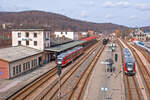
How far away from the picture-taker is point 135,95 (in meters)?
21.1

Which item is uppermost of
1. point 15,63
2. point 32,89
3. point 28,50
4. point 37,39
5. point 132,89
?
point 37,39

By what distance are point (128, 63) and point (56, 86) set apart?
42.3 feet

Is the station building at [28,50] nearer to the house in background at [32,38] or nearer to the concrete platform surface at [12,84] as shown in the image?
the house in background at [32,38]

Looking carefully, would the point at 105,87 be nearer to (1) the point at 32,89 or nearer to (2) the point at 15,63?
(1) the point at 32,89

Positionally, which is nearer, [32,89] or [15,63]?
[32,89]

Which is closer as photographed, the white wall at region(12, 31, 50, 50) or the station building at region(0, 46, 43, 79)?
the station building at region(0, 46, 43, 79)

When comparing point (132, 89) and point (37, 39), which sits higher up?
point (37, 39)

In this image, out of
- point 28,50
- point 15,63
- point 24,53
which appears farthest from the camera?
point 28,50

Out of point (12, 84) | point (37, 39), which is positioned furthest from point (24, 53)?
point (12, 84)

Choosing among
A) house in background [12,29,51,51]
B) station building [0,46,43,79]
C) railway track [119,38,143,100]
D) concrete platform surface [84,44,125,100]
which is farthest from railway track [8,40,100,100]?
house in background [12,29,51,51]

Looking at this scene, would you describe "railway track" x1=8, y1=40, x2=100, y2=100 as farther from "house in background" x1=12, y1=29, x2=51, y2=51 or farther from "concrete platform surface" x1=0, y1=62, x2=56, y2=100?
"house in background" x1=12, y1=29, x2=51, y2=51

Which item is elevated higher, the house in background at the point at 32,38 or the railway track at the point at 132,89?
the house in background at the point at 32,38

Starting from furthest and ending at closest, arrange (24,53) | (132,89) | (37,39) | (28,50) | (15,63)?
1. (37,39)
2. (28,50)
3. (24,53)
4. (15,63)
5. (132,89)

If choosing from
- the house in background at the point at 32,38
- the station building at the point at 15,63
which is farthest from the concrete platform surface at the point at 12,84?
the house in background at the point at 32,38
